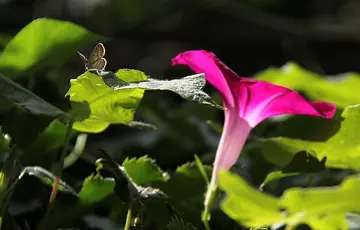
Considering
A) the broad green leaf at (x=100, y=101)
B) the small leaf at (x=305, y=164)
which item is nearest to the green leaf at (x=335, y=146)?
the small leaf at (x=305, y=164)

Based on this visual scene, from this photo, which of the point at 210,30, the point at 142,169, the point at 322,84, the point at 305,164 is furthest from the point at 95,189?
the point at 210,30

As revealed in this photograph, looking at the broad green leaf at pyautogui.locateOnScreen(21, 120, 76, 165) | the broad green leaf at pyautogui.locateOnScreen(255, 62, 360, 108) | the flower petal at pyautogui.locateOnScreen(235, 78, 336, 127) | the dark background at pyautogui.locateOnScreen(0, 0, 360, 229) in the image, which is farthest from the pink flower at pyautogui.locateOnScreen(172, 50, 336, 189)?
the dark background at pyautogui.locateOnScreen(0, 0, 360, 229)

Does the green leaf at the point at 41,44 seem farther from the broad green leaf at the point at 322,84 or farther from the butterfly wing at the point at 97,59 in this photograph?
the broad green leaf at the point at 322,84

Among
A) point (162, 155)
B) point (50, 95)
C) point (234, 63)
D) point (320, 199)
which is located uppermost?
point (320, 199)

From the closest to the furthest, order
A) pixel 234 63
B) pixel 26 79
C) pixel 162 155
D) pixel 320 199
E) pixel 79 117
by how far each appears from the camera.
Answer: pixel 320 199, pixel 79 117, pixel 26 79, pixel 162 155, pixel 234 63

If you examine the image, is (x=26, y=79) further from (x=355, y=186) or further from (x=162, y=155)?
(x=355, y=186)

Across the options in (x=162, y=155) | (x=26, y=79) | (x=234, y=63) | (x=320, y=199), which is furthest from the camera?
(x=234, y=63)

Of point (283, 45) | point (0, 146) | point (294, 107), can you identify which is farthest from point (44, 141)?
point (283, 45)
